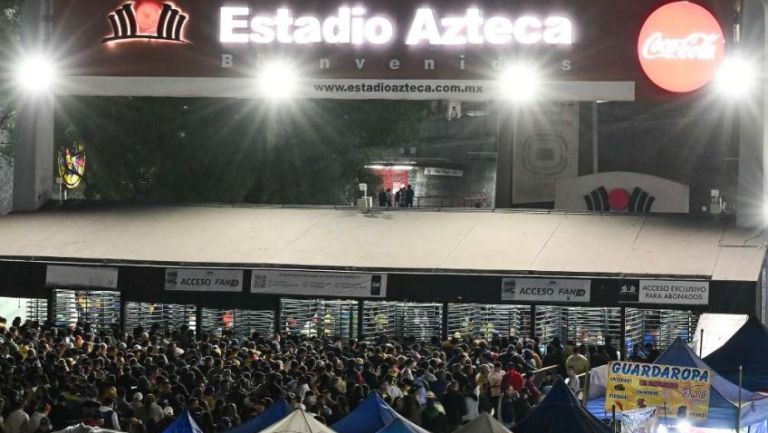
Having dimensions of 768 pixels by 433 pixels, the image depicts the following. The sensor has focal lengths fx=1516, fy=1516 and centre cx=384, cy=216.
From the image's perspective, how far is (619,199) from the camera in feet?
112

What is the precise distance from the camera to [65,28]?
34.4m

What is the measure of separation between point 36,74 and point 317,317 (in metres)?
9.21

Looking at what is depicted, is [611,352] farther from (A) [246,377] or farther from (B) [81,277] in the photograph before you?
(B) [81,277]

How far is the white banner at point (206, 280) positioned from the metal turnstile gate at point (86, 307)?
91.2 inches

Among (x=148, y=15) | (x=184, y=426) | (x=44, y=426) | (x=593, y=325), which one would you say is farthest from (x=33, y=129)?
(x=184, y=426)

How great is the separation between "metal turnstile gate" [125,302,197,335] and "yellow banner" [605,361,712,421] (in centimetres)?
1444

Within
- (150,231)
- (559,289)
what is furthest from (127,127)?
(559,289)

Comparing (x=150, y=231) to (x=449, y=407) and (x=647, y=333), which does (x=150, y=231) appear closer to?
(x=647, y=333)

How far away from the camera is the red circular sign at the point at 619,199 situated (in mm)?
34000

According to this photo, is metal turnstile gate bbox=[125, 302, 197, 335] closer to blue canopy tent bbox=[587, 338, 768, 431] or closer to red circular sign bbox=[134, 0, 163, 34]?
red circular sign bbox=[134, 0, 163, 34]

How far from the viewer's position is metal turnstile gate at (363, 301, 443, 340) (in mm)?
29281

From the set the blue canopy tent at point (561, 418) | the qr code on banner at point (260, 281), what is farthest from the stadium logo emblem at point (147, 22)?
the blue canopy tent at point (561, 418)

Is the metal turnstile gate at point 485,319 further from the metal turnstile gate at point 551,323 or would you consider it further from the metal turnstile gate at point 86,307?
the metal turnstile gate at point 86,307

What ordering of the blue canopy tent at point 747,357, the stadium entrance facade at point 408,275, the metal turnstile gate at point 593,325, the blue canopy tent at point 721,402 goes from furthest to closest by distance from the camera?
the metal turnstile gate at point 593,325
the stadium entrance facade at point 408,275
the blue canopy tent at point 747,357
the blue canopy tent at point 721,402
